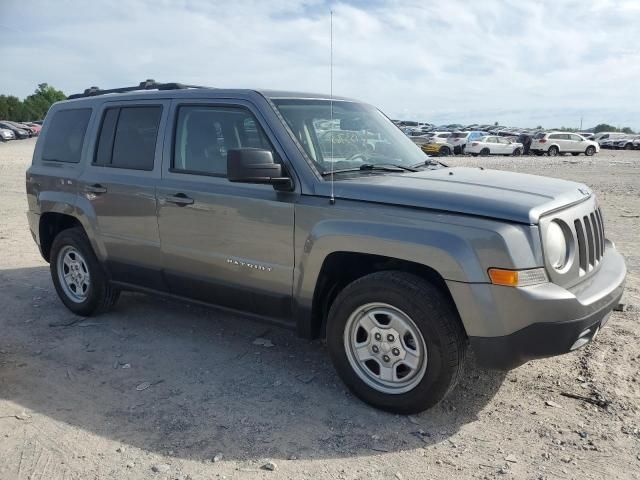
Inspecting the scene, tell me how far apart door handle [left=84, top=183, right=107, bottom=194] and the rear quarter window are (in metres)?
0.35

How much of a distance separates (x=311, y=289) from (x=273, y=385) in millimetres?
766

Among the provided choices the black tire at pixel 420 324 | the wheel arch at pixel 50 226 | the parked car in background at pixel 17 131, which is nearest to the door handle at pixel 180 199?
the black tire at pixel 420 324

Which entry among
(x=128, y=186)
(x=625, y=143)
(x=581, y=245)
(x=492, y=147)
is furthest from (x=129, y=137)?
(x=625, y=143)

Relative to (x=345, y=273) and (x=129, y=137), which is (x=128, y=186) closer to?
(x=129, y=137)

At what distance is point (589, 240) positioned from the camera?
3619 millimetres

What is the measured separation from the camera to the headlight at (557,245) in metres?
3.14

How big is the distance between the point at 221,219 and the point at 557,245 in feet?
7.15

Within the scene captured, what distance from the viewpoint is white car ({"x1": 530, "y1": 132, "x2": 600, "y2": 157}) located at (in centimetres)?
3616

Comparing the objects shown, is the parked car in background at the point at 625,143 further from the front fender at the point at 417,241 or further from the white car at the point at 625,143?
the front fender at the point at 417,241

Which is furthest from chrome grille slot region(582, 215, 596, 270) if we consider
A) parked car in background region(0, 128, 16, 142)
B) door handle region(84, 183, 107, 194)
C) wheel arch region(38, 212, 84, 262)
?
parked car in background region(0, 128, 16, 142)

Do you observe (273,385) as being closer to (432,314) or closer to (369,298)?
(369,298)

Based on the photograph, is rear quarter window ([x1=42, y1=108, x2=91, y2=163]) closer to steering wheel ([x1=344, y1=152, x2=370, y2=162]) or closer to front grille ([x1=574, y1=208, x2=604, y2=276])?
steering wheel ([x1=344, y1=152, x2=370, y2=162])

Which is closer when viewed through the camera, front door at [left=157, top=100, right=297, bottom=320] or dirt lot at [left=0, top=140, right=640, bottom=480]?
Answer: dirt lot at [left=0, top=140, right=640, bottom=480]

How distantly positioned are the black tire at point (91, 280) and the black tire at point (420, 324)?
101 inches
